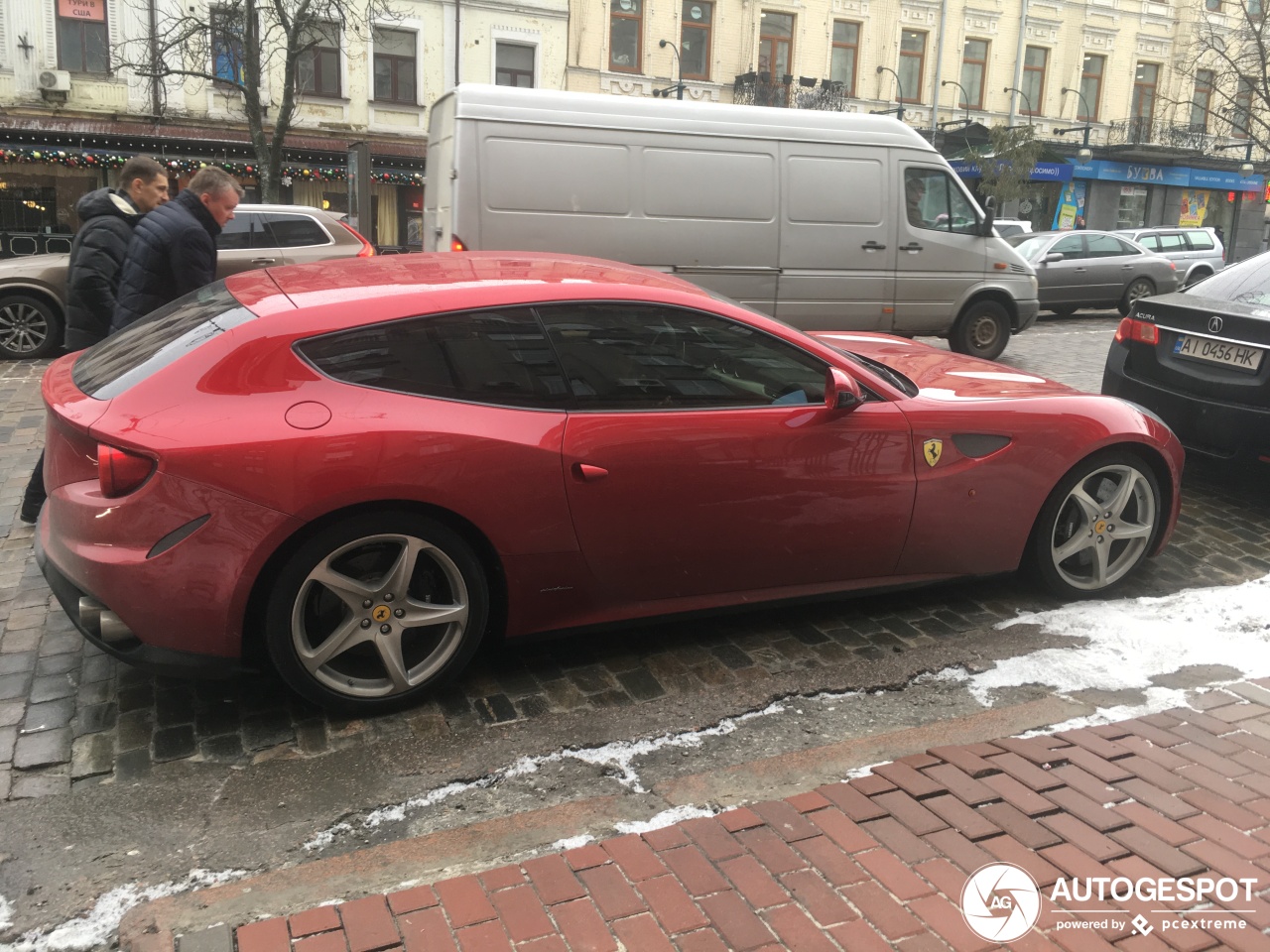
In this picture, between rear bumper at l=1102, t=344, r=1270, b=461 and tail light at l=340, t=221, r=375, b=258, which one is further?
tail light at l=340, t=221, r=375, b=258

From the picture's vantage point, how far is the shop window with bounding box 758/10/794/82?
31.1m

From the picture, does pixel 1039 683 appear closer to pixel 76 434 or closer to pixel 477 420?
pixel 477 420

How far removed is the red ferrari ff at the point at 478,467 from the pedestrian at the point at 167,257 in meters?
1.25

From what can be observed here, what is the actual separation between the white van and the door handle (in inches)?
228

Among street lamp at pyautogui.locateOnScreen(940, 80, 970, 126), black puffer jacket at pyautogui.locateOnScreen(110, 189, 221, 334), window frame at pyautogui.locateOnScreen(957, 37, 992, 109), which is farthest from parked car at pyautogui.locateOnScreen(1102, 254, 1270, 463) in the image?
window frame at pyautogui.locateOnScreen(957, 37, 992, 109)

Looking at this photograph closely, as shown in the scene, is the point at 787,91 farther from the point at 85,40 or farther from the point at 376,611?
the point at 376,611

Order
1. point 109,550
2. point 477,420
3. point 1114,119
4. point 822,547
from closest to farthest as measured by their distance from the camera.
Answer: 1. point 109,550
2. point 477,420
3. point 822,547
4. point 1114,119

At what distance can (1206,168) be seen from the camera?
38.5 metres

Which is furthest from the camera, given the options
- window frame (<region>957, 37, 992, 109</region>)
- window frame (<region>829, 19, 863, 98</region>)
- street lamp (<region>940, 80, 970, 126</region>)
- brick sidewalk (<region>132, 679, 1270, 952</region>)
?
window frame (<region>957, 37, 992, 109</region>)

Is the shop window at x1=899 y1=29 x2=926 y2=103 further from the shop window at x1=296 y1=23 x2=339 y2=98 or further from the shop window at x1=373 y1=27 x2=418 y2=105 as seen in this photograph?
the shop window at x1=296 y1=23 x2=339 y2=98

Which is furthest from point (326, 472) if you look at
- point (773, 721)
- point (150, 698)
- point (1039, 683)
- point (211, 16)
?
point (211, 16)

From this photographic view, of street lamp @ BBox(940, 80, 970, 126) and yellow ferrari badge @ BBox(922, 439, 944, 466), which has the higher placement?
street lamp @ BBox(940, 80, 970, 126)

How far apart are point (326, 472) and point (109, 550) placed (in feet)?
2.16

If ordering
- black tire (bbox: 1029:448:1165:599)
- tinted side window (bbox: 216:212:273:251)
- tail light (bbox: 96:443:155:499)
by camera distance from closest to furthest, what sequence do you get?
tail light (bbox: 96:443:155:499)
black tire (bbox: 1029:448:1165:599)
tinted side window (bbox: 216:212:273:251)
